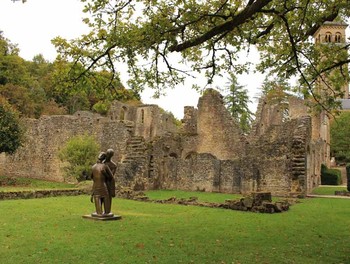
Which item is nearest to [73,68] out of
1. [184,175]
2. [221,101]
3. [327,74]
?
[327,74]

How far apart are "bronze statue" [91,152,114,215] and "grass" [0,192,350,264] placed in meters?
0.65

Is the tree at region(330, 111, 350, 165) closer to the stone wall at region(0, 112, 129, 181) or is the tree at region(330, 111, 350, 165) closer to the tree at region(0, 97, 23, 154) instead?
the stone wall at region(0, 112, 129, 181)

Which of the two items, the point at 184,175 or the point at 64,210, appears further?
the point at 184,175

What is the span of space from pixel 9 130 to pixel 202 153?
11735mm

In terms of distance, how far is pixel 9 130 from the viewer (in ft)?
85.6

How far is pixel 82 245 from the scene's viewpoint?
831 cm

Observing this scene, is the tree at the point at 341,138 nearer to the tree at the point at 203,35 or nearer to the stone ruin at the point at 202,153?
the stone ruin at the point at 202,153

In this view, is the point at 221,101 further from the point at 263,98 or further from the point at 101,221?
the point at 101,221

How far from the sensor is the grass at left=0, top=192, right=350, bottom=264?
24.9ft

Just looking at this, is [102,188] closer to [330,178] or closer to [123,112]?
[330,178]

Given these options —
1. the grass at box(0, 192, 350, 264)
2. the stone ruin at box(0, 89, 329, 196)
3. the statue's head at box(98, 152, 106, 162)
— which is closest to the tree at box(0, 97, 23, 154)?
the stone ruin at box(0, 89, 329, 196)

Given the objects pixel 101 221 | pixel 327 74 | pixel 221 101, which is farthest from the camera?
pixel 221 101

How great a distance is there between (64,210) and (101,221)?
2.76 m

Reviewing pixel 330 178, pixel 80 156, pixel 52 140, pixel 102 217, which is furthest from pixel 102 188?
pixel 330 178
